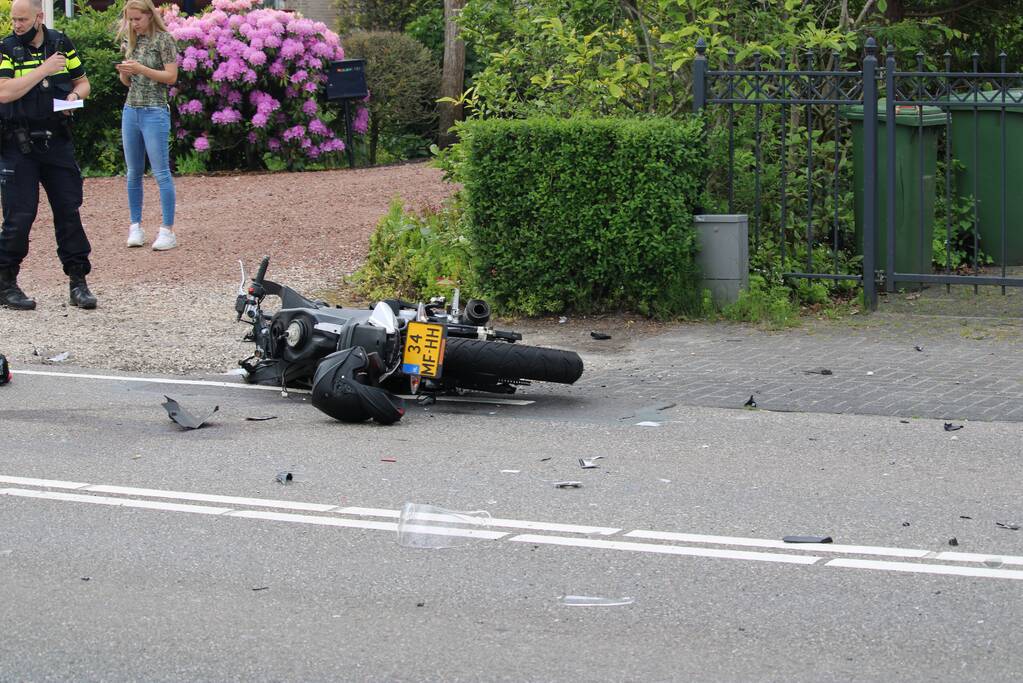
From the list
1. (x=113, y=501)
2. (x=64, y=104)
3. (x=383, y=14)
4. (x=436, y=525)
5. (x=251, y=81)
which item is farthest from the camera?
(x=383, y=14)

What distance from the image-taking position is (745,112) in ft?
38.1

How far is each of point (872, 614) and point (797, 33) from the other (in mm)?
8470

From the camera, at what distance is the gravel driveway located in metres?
10.2

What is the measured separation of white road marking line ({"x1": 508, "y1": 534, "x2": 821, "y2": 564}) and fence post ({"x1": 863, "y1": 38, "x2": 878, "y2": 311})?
18.5 ft

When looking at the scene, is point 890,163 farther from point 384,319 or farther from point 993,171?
point 384,319

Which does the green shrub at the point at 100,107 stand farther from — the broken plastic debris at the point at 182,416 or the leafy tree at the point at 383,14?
the broken plastic debris at the point at 182,416

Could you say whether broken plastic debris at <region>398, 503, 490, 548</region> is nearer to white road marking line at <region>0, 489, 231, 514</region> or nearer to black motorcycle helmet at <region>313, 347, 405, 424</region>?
white road marking line at <region>0, 489, 231, 514</region>

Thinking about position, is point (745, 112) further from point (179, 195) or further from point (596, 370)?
point (179, 195)

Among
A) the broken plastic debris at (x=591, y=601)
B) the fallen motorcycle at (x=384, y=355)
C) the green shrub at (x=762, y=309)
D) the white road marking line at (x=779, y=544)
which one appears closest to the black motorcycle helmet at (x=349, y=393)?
the fallen motorcycle at (x=384, y=355)

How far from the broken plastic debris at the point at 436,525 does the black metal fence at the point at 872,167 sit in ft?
17.7

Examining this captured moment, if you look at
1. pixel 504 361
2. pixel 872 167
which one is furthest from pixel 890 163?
pixel 504 361

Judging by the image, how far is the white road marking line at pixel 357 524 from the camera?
19.0 feet

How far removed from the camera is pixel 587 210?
1059 centimetres

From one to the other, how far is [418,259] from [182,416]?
439cm
